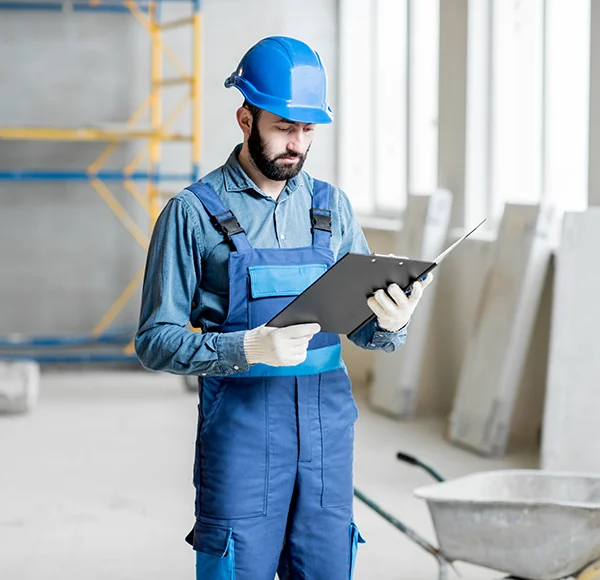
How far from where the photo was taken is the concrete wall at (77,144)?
8.23 meters

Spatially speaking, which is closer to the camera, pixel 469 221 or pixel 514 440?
pixel 514 440

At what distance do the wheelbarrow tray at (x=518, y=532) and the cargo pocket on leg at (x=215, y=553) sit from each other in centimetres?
75

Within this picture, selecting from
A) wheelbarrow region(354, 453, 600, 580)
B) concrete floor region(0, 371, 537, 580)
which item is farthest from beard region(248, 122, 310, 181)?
concrete floor region(0, 371, 537, 580)

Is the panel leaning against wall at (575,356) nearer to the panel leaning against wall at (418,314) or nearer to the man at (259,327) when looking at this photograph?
the panel leaning against wall at (418,314)

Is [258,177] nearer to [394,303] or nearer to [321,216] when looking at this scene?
[321,216]

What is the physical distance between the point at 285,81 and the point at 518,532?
1.31 meters

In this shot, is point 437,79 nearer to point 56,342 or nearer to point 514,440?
point 514,440

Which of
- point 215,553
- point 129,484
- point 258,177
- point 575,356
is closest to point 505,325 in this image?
point 575,356

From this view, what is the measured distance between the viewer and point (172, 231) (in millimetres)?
2180

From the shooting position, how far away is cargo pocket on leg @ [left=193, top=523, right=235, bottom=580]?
7.07 ft

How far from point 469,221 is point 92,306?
3276 millimetres

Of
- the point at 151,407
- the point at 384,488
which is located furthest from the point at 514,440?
the point at 151,407

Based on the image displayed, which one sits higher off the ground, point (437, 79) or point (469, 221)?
point (437, 79)

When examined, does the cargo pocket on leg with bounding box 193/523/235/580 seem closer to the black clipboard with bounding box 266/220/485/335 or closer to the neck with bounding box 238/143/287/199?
the black clipboard with bounding box 266/220/485/335
